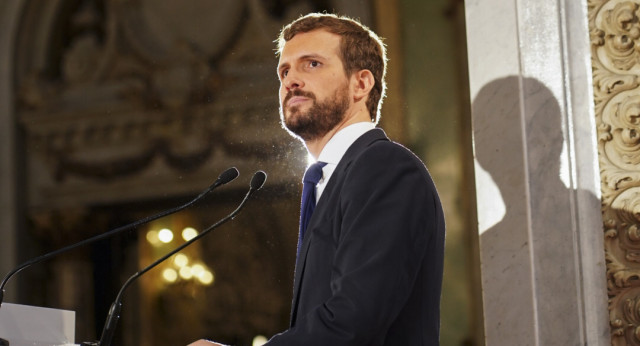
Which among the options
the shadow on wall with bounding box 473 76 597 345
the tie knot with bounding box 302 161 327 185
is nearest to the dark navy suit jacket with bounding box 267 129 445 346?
the tie knot with bounding box 302 161 327 185

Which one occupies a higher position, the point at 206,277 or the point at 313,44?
the point at 313,44

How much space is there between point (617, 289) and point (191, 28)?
2.48 metres

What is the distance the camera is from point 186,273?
4.22m

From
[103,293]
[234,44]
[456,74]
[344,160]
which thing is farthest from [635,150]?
[103,293]

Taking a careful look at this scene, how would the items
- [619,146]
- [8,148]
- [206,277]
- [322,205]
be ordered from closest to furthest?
1. [322,205]
2. [619,146]
3. [206,277]
4. [8,148]

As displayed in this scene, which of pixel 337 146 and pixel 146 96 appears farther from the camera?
pixel 146 96

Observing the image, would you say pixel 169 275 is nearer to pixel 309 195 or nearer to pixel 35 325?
pixel 35 325

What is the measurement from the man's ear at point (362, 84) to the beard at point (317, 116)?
50 millimetres

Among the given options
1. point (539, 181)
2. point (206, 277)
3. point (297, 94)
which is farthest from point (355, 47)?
point (206, 277)

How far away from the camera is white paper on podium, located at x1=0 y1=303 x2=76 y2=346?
2158mm

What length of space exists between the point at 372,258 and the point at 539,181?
1486 mm

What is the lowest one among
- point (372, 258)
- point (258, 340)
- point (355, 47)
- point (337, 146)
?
point (258, 340)

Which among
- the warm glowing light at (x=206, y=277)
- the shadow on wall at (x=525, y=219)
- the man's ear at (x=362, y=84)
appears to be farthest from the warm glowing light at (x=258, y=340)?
the man's ear at (x=362, y=84)

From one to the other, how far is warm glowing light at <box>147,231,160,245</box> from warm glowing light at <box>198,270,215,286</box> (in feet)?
1.05
